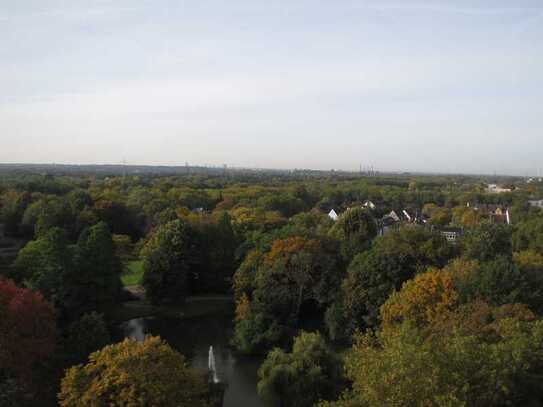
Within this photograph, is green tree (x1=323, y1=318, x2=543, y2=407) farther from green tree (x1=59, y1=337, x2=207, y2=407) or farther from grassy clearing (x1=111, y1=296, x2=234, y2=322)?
grassy clearing (x1=111, y1=296, x2=234, y2=322)

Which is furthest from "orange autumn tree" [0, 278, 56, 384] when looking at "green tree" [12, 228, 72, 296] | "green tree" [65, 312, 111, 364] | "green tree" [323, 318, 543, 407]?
"green tree" [323, 318, 543, 407]

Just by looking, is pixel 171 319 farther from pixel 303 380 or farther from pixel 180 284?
pixel 303 380

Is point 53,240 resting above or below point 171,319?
above

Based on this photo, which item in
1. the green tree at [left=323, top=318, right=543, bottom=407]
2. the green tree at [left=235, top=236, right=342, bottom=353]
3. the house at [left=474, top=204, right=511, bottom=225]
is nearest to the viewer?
the green tree at [left=323, top=318, right=543, bottom=407]

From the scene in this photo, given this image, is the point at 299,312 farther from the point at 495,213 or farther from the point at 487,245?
the point at 495,213

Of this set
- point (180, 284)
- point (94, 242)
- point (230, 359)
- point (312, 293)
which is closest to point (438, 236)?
point (312, 293)

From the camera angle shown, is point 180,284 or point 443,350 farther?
point 180,284
